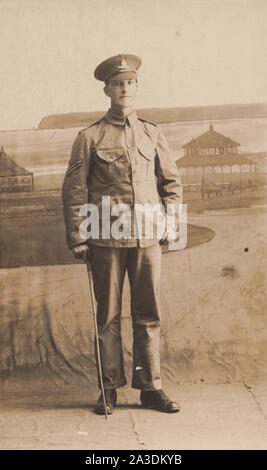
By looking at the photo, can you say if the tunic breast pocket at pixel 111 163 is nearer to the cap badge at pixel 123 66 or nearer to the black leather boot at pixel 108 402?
the cap badge at pixel 123 66

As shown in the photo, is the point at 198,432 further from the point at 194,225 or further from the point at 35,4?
the point at 35,4

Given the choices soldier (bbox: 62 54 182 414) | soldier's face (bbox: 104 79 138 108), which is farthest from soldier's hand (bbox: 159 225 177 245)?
soldier's face (bbox: 104 79 138 108)

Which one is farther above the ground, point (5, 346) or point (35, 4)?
point (35, 4)

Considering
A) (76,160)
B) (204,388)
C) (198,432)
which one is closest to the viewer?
(198,432)

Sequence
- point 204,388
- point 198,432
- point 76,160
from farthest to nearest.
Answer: point 204,388 < point 76,160 < point 198,432

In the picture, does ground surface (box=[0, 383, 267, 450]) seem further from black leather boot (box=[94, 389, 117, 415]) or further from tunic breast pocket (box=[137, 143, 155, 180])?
tunic breast pocket (box=[137, 143, 155, 180])

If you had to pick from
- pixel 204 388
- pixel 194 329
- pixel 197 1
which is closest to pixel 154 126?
pixel 197 1

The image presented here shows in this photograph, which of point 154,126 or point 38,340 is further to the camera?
point 38,340

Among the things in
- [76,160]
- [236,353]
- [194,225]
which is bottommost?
[236,353]
